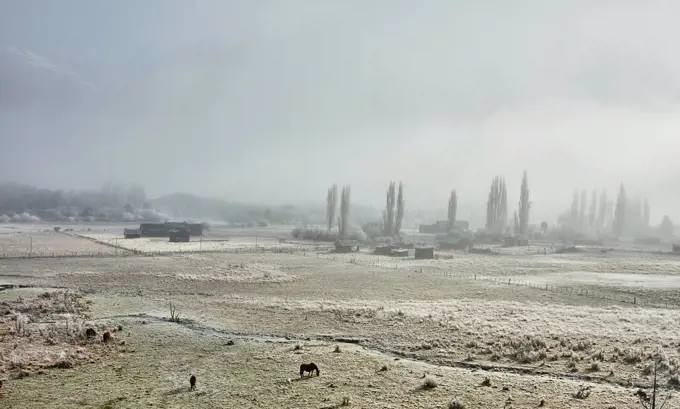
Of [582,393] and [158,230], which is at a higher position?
[158,230]

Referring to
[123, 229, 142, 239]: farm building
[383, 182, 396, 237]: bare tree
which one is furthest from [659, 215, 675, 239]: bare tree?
[123, 229, 142, 239]: farm building

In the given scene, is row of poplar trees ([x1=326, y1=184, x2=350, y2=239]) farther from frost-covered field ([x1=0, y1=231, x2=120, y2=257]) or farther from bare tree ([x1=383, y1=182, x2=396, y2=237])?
frost-covered field ([x1=0, y1=231, x2=120, y2=257])

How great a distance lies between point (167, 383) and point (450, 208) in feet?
421

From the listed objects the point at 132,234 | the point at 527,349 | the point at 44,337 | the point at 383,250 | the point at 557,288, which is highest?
the point at 383,250

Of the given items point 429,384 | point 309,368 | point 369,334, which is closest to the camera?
point 429,384

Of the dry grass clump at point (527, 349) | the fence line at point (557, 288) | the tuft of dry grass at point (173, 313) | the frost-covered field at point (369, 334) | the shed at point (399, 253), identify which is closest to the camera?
the frost-covered field at point (369, 334)

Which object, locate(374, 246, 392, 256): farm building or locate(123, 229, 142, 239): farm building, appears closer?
locate(374, 246, 392, 256): farm building

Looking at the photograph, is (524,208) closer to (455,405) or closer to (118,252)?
(118,252)

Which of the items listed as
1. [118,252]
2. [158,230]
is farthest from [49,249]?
[158,230]

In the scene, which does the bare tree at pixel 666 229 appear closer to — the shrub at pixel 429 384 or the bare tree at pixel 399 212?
the bare tree at pixel 399 212

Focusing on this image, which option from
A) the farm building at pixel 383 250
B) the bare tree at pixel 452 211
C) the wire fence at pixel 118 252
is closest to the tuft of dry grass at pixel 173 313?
the wire fence at pixel 118 252

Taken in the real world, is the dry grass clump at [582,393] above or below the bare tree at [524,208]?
below

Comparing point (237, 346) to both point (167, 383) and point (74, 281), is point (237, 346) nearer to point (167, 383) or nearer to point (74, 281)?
point (167, 383)

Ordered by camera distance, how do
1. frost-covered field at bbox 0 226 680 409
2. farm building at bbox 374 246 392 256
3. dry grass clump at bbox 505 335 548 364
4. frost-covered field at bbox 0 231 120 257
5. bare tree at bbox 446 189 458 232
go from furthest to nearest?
1. bare tree at bbox 446 189 458 232
2. farm building at bbox 374 246 392 256
3. frost-covered field at bbox 0 231 120 257
4. dry grass clump at bbox 505 335 548 364
5. frost-covered field at bbox 0 226 680 409
